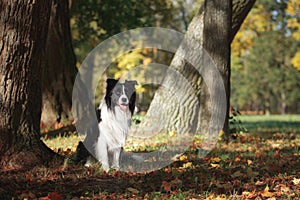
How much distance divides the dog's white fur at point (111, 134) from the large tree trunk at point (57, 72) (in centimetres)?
596

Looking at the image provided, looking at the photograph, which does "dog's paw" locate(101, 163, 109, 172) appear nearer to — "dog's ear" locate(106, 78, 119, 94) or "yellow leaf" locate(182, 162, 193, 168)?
"dog's ear" locate(106, 78, 119, 94)

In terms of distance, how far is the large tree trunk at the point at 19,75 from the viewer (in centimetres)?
552

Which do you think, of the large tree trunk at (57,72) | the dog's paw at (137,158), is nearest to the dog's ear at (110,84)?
the dog's paw at (137,158)

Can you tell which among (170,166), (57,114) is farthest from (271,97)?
(170,166)

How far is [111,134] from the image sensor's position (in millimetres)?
5992

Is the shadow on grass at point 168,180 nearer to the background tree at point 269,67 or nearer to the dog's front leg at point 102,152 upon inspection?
the dog's front leg at point 102,152

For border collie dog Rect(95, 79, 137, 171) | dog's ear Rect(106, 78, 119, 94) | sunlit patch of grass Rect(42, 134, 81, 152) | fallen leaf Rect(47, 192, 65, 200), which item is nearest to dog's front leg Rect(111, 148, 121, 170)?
border collie dog Rect(95, 79, 137, 171)

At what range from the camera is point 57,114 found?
11.9 m

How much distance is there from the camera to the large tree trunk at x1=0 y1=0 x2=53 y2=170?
5523mm

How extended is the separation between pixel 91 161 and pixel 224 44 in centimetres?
464

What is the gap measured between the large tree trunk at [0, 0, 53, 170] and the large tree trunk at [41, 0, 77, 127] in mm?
5974

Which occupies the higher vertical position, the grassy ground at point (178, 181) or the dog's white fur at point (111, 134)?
the dog's white fur at point (111, 134)

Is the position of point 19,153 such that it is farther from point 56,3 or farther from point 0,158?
point 56,3

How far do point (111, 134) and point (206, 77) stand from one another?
14.1 ft
